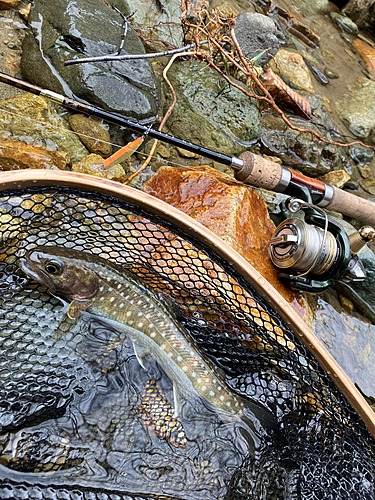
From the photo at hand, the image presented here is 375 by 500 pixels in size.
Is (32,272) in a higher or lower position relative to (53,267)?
lower

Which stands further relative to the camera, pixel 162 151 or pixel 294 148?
pixel 294 148

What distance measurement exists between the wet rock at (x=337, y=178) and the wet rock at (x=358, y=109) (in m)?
1.42

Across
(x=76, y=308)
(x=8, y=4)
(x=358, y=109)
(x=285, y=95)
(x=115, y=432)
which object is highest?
(x=358, y=109)

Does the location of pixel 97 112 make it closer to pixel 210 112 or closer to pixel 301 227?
pixel 210 112

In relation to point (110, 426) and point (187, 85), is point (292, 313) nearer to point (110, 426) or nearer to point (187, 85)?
point (110, 426)

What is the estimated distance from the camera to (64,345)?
103 inches

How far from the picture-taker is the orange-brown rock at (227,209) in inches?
137

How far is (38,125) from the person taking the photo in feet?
11.8

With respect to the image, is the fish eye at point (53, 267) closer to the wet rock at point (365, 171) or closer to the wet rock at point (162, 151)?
the wet rock at point (162, 151)

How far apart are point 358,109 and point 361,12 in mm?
3493

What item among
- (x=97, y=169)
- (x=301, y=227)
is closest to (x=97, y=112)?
(x=97, y=169)

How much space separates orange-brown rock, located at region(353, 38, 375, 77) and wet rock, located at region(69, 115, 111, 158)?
21.9 feet

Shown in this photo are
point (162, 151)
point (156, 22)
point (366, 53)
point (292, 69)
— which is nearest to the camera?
point (162, 151)

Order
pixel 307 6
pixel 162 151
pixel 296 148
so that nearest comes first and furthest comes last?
pixel 162 151
pixel 296 148
pixel 307 6
